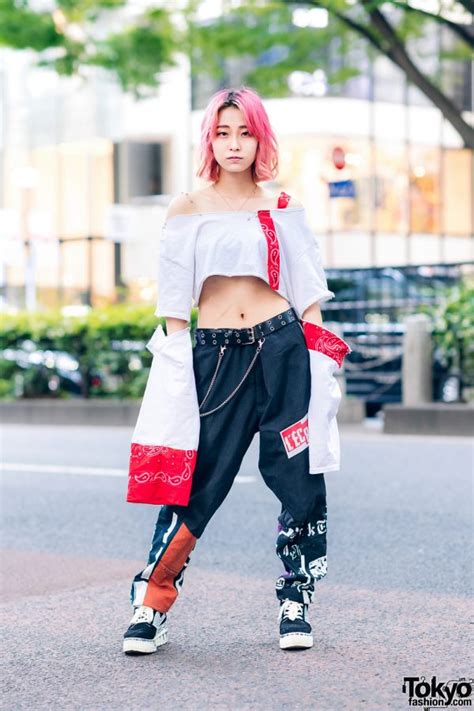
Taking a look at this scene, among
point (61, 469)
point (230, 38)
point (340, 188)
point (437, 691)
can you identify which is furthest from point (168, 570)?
point (340, 188)

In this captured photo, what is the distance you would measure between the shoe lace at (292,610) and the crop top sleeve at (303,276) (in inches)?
36.2

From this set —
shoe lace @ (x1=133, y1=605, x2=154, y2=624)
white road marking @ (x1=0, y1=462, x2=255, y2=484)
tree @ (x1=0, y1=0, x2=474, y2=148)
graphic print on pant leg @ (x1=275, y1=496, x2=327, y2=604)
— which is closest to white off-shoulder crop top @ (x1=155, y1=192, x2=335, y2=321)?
graphic print on pant leg @ (x1=275, y1=496, x2=327, y2=604)

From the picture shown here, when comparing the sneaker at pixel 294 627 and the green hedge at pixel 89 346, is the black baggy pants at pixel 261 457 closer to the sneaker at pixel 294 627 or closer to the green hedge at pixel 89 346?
the sneaker at pixel 294 627

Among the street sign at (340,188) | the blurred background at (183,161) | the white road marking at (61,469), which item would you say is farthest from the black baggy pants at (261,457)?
the street sign at (340,188)

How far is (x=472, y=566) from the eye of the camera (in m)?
5.98

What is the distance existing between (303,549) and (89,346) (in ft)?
42.3

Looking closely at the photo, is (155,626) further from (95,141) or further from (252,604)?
(95,141)

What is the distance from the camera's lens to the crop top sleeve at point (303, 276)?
4.39 meters

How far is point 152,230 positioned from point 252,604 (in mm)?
29836

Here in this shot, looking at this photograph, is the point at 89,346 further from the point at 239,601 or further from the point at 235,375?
the point at 235,375

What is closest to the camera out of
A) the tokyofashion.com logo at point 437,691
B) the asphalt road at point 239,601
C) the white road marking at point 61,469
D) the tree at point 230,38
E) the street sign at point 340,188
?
the tokyofashion.com logo at point 437,691

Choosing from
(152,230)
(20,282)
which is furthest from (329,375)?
(20,282)

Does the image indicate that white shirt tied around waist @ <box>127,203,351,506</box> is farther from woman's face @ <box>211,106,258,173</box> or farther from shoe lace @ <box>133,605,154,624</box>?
shoe lace @ <box>133,605,154,624</box>

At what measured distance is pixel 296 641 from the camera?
434cm
